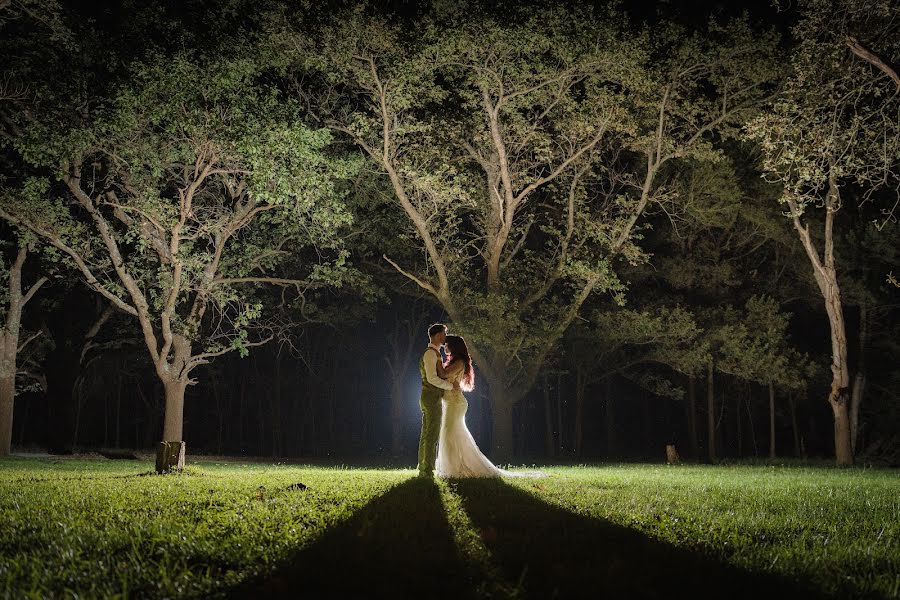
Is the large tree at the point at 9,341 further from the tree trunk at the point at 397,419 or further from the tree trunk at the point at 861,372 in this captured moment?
the tree trunk at the point at 861,372

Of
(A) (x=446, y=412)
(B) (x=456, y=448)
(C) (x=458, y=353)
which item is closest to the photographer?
(C) (x=458, y=353)

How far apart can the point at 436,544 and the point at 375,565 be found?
0.91 metres

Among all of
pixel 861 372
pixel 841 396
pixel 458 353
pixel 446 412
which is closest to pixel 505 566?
pixel 458 353

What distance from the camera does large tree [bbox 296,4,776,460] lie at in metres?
19.1

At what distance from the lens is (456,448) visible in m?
12.1

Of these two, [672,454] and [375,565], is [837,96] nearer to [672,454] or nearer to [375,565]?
[375,565]

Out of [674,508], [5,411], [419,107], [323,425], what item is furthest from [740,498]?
[323,425]

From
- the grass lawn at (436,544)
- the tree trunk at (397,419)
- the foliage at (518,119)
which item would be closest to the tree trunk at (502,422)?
the foliage at (518,119)

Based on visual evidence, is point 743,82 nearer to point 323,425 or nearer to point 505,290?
point 505,290

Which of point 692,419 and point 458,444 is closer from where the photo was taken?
point 458,444

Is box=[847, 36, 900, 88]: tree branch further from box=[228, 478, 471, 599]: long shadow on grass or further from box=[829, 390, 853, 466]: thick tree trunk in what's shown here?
box=[829, 390, 853, 466]: thick tree trunk

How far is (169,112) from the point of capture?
17.2m

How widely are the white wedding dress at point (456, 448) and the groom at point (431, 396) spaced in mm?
482

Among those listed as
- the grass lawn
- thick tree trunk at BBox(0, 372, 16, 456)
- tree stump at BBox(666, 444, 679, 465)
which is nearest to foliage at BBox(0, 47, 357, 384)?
thick tree trunk at BBox(0, 372, 16, 456)
